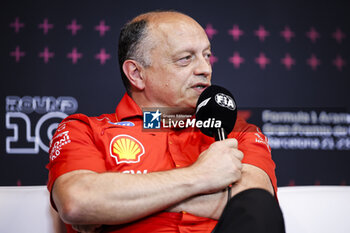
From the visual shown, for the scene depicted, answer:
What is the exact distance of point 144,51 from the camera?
1522mm

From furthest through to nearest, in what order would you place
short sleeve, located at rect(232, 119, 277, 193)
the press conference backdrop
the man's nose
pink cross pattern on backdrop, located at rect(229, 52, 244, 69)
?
pink cross pattern on backdrop, located at rect(229, 52, 244, 69) → the press conference backdrop → the man's nose → short sleeve, located at rect(232, 119, 277, 193)

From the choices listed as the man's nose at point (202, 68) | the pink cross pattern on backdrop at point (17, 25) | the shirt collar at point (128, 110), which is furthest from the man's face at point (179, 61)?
the pink cross pattern on backdrop at point (17, 25)

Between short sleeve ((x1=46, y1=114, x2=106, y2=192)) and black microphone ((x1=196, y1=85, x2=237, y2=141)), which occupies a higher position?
black microphone ((x1=196, y1=85, x2=237, y2=141))

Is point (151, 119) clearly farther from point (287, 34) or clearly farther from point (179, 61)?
point (287, 34)

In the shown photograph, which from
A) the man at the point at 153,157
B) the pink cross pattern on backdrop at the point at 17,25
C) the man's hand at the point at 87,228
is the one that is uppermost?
the pink cross pattern on backdrop at the point at 17,25

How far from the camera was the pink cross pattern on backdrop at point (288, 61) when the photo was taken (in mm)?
2273

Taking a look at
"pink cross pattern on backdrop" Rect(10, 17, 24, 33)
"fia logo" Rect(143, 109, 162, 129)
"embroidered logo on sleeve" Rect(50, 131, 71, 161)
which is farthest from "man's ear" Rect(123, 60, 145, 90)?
"pink cross pattern on backdrop" Rect(10, 17, 24, 33)

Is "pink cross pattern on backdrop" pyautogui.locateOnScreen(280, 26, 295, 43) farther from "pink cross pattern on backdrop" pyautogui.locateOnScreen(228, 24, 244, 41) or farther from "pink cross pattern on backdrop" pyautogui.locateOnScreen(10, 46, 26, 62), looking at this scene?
"pink cross pattern on backdrop" pyautogui.locateOnScreen(10, 46, 26, 62)

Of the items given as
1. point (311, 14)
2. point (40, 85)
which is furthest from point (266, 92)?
point (40, 85)

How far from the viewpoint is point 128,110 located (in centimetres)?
148

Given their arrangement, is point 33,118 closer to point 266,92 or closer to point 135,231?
point 135,231

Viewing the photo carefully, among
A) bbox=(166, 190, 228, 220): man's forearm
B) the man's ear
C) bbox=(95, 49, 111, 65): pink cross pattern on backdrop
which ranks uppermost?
bbox=(95, 49, 111, 65): pink cross pattern on backdrop

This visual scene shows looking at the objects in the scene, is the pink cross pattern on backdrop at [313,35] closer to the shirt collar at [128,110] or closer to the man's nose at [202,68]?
the man's nose at [202,68]

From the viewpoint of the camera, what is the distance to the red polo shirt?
45.1 inches
